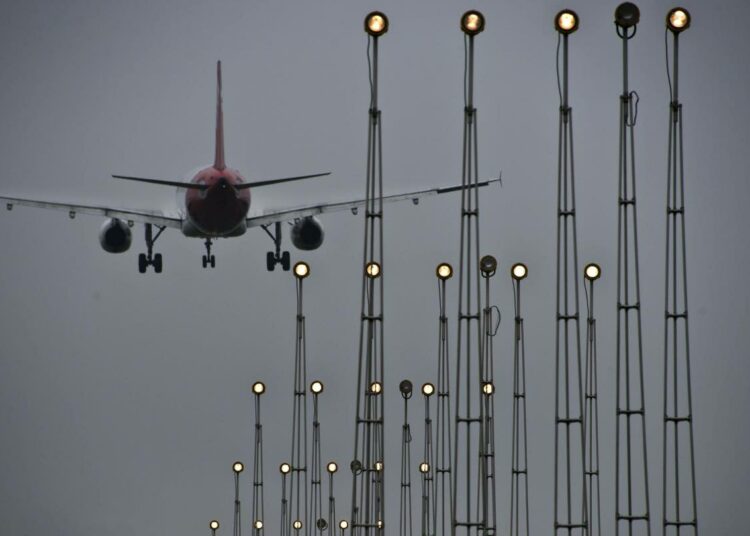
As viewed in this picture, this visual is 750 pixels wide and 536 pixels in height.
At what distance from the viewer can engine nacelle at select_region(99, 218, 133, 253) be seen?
89.8 m

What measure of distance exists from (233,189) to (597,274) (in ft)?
116

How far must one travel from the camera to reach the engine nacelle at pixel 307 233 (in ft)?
297

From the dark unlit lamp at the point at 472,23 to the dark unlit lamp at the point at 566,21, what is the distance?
2.02 m

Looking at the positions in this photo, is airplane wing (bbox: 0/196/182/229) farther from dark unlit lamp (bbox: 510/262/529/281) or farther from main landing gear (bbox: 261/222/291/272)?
dark unlit lamp (bbox: 510/262/529/281)

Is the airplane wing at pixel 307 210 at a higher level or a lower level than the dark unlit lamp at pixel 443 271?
higher

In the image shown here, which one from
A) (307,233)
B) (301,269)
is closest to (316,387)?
(301,269)

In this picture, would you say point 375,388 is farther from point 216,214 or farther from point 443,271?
point 216,214

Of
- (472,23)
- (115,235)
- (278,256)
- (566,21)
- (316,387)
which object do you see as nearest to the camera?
(472,23)

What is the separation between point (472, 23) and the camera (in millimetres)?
41094

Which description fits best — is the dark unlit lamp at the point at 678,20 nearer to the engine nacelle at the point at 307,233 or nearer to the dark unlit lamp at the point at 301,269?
the dark unlit lamp at the point at 301,269

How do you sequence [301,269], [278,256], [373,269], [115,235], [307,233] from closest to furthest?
1. [373,269]
2. [301,269]
3. [115,235]
4. [307,233]
5. [278,256]

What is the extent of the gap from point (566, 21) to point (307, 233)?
49.9m

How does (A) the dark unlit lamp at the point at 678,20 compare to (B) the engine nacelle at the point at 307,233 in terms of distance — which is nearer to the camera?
(A) the dark unlit lamp at the point at 678,20

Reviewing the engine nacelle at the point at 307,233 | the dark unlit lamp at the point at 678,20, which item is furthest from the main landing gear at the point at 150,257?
the dark unlit lamp at the point at 678,20
